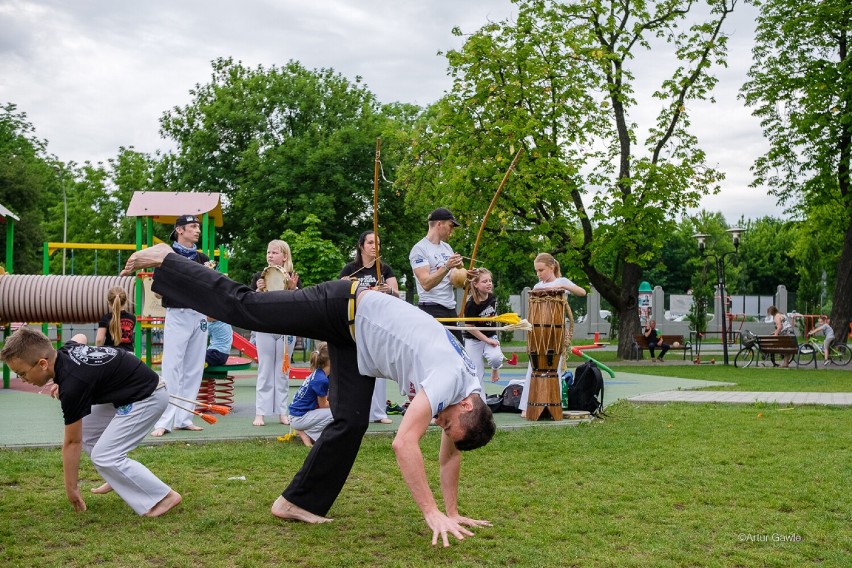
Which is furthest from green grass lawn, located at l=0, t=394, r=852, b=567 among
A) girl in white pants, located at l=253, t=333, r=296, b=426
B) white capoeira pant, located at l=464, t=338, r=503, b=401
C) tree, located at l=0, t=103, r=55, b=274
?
tree, located at l=0, t=103, r=55, b=274

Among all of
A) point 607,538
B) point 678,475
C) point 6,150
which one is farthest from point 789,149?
point 6,150

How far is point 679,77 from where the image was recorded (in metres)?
25.0

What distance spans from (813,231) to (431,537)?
993 inches

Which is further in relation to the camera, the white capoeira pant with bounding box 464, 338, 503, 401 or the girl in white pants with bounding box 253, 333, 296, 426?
the white capoeira pant with bounding box 464, 338, 503, 401

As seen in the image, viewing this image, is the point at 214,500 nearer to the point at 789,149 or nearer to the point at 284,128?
the point at 789,149

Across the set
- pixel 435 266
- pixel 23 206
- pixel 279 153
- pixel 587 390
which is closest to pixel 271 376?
pixel 435 266

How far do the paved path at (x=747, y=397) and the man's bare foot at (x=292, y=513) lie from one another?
706 centimetres

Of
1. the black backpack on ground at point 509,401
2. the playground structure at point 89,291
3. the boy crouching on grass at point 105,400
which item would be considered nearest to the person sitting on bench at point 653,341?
the playground structure at point 89,291

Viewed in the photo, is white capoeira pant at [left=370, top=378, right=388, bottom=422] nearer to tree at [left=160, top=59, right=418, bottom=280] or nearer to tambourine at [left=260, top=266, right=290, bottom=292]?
tambourine at [left=260, top=266, right=290, bottom=292]

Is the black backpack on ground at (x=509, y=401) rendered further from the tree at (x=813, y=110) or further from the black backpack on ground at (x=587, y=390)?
the tree at (x=813, y=110)

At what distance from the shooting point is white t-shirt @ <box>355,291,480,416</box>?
4246mm

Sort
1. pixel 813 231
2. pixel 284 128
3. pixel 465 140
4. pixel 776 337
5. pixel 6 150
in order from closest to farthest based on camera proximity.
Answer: pixel 776 337 → pixel 465 140 → pixel 813 231 → pixel 284 128 → pixel 6 150

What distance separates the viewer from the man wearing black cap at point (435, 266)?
8.15 metres

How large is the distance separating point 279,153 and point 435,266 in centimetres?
3091
